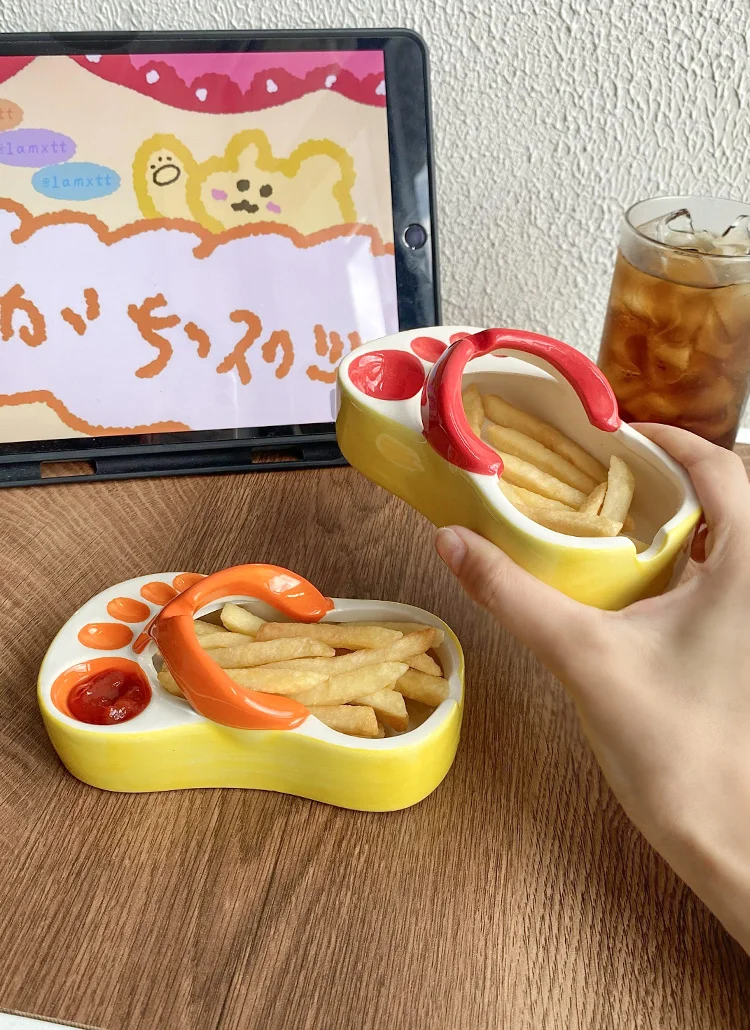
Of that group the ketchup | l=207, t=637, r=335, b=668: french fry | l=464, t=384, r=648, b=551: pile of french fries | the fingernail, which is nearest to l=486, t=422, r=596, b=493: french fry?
l=464, t=384, r=648, b=551: pile of french fries

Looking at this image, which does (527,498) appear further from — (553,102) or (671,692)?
(553,102)

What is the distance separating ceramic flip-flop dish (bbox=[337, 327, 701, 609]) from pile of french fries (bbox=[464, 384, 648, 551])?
0.01 meters

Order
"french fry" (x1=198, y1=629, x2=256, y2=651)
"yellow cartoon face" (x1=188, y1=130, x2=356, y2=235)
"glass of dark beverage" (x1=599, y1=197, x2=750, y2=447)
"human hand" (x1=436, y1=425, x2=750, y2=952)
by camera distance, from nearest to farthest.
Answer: "human hand" (x1=436, y1=425, x2=750, y2=952) → "french fry" (x1=198, y1=629, x2=256, y2=651) → "glass of dark beverage" (x1=599, y1=197, x2=750, y2=447) → "yellow cartoon face" (x1=188, y1=130, x2=356, y2=235)

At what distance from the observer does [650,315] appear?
0.76m

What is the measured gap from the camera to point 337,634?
1.99 feet

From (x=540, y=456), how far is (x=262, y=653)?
26 cm

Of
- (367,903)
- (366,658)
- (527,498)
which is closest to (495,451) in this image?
(527,498)

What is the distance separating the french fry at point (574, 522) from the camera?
55cm

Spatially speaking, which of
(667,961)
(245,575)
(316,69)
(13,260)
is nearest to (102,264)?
(13,260)

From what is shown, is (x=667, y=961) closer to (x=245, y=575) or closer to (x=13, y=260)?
(x=245, y=575)

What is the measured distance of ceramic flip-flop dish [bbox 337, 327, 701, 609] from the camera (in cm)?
55

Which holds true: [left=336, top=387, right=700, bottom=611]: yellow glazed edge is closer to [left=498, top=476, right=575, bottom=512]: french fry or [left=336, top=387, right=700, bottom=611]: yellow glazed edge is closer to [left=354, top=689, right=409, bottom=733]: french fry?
[left=498, top=476, right=575, bottom=512]: french fry

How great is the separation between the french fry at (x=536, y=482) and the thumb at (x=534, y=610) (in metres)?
0.08

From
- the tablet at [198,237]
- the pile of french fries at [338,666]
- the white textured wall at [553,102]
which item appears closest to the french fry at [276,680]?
the pile of french fries at [338,666]
